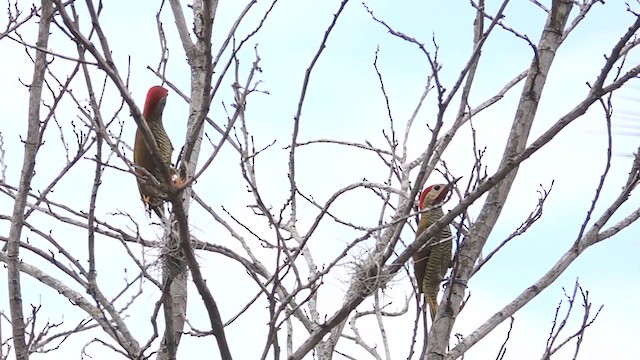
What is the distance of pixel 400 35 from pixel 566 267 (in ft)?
3.78

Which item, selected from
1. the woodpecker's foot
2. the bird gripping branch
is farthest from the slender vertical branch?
the bird gripping branch

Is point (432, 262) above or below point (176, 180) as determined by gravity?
above

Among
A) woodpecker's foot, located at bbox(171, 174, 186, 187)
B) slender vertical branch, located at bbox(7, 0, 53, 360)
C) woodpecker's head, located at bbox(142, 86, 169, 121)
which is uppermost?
woodpecker's head, located at bbox(142, 86, 169, 121)

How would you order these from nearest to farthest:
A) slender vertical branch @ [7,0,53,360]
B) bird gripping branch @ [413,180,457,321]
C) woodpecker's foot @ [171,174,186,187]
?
woodpecker's foot @ [171,174,186,187] → slender vertical branch @ [7,0,53,360] → bird gripping branch @ [413,180,457,321]

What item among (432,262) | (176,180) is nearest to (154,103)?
(432,262)

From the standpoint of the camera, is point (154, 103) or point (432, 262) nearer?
point (432, 262)

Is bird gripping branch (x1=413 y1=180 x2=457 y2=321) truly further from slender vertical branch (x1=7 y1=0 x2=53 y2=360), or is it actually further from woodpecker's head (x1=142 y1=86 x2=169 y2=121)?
slender vertical branch (x1=7 y1=0 x2=53 y2=360)

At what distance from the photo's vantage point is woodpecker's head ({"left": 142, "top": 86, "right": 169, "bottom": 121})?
419 centimetres

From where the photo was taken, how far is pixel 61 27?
7.41 feet

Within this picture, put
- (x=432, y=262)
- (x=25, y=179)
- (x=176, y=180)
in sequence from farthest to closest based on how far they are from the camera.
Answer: (x=432, y=262)
(x=25, y=179)
(x=176, y=180)

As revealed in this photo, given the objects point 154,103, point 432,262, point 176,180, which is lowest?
point 176,180

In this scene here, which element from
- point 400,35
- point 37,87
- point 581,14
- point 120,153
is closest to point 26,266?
point 37,87

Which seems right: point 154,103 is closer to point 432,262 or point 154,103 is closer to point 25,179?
point 25,179

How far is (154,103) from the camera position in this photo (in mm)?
4215
